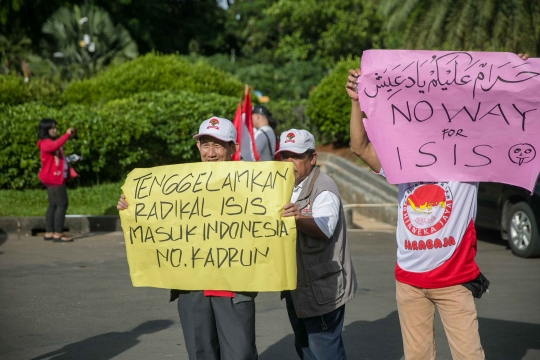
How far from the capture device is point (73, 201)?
14.1 meters

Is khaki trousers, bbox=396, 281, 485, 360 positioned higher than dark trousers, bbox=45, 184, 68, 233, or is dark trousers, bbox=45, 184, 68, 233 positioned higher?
khaki trousers, bbox=396, 281, 485, 360

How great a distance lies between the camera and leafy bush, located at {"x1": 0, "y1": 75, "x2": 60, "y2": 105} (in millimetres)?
18219

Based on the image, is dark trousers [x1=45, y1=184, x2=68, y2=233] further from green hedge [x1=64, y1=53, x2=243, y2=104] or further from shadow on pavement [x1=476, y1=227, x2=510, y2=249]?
green hedge [x1=64, y1=53, x2=243, y2=104]

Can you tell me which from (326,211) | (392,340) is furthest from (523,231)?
(326,211)

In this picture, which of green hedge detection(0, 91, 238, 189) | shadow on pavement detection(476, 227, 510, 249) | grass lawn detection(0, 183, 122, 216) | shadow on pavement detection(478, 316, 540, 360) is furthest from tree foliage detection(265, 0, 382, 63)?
shadow on pavement detection(478, 316, 540, 360)

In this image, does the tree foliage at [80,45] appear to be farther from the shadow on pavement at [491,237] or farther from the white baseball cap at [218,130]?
the white baseball cap at [218,130]

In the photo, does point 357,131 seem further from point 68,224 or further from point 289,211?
point 68,224

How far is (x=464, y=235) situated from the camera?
432cm

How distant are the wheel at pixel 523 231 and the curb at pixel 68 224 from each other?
5.69 metres

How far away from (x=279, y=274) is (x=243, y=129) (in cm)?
681

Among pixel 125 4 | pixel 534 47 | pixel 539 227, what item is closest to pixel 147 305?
pixel 539 227

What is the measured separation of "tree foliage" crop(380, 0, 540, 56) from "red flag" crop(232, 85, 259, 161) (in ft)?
40.7

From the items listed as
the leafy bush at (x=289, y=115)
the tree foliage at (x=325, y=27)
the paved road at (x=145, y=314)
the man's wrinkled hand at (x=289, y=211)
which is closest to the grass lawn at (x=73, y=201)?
the paved road at (x=145, y=314)

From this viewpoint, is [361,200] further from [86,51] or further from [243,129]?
[86,51]
